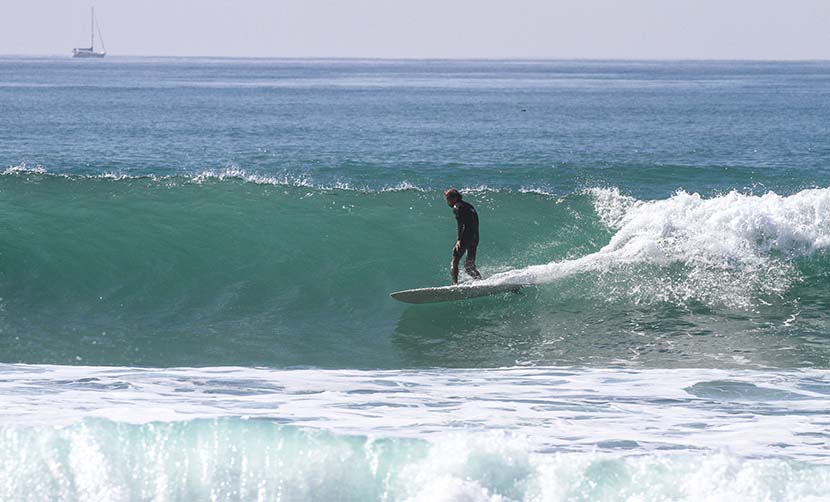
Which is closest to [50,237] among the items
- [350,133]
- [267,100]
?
[350,133]

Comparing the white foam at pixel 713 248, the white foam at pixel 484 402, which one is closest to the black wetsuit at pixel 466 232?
the white foam at pixel 713 248

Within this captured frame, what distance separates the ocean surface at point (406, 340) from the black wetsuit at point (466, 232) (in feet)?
2.03

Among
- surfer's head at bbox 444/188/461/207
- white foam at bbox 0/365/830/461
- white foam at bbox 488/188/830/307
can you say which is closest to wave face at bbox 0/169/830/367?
white foam at bbox 488/188/830/307

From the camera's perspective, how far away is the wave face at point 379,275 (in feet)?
45.3

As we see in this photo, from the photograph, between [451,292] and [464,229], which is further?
[464,229]

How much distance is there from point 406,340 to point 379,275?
11.2 ft

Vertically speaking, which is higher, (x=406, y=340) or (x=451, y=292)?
(x=451, y=292)

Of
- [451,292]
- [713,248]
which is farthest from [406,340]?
[713,248]

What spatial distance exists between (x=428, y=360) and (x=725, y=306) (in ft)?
15.9

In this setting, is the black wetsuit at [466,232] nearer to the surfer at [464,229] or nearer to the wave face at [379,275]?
the surfer at [464,229]

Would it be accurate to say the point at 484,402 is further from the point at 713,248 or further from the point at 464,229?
the point at 713,248

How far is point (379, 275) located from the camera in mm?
17641

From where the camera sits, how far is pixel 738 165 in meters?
35.3

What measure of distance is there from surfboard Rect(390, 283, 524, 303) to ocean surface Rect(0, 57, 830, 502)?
0.27 meters
